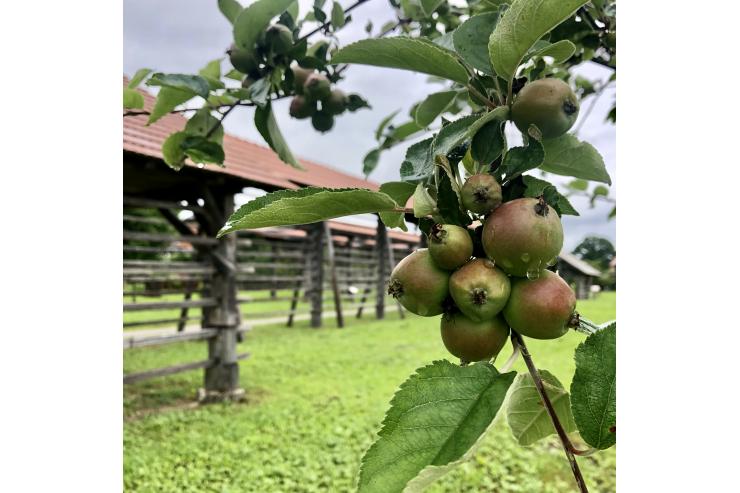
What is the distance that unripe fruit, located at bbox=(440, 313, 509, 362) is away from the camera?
389 millimetres

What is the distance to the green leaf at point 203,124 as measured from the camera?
3.00 feet

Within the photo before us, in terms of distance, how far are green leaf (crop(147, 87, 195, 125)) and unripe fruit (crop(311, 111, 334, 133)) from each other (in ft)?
0.71

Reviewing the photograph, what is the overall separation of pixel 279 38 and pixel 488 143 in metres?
0.48

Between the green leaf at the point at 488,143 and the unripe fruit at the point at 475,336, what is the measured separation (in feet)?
0.43

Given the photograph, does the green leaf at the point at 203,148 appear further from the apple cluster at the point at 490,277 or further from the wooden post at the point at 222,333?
the wooden post at the point at 222,333

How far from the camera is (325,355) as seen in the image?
5703mm

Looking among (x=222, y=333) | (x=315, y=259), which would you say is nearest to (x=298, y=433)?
(x=222, y=333)

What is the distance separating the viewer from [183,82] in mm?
761

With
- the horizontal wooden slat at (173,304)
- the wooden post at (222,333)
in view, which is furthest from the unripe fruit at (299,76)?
the wooden post at (222,333)
